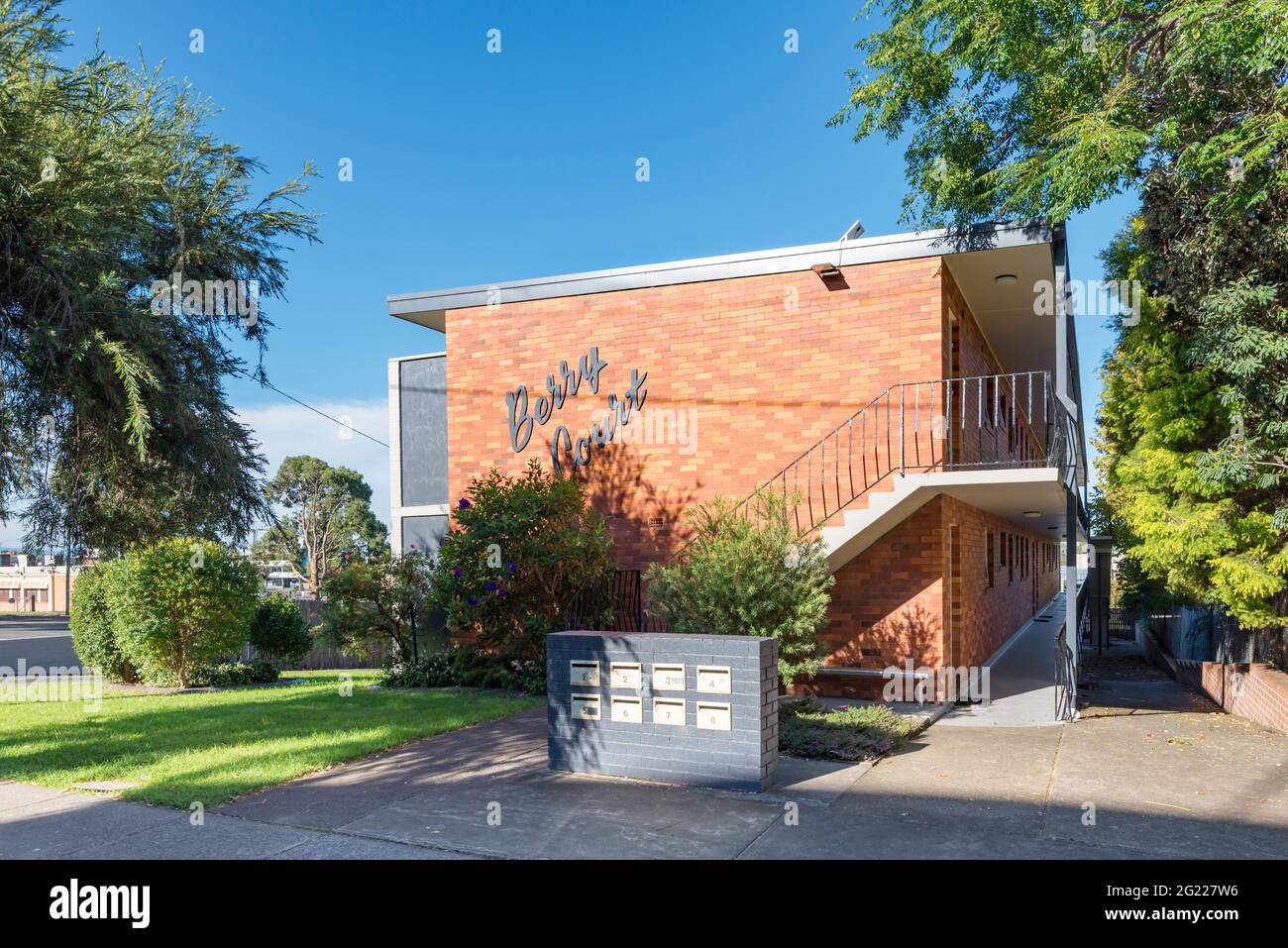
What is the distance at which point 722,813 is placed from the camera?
602 cm

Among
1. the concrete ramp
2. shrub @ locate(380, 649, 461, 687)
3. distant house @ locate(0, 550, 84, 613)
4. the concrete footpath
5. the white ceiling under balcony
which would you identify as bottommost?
distant house @ locate(0, 550, 84, 613)

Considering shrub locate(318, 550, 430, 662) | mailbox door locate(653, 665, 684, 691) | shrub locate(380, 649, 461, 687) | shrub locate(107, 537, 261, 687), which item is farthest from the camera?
shrub locate(318, 550, 430, 662)

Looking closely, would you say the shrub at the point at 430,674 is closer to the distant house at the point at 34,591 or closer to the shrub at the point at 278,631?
the shrub at the point at 278,631

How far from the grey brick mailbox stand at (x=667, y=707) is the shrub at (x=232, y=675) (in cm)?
853

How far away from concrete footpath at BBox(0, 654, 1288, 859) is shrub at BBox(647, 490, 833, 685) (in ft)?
5.18

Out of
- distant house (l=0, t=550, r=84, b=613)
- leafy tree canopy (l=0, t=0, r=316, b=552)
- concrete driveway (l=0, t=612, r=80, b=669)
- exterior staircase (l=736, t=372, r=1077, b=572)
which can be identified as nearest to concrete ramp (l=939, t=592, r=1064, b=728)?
exterior staircase (l=736, t=372, r=1077, b=572)

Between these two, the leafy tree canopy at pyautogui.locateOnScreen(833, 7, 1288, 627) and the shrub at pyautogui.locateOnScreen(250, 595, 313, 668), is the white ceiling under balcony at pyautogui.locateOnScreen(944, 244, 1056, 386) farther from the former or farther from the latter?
the shrub at pyautogui.locateOnScreen(250, 595, 313, 668)

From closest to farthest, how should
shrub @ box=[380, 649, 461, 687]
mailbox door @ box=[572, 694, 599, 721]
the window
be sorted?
mailbox door @ box=[572, 694, 599, 721]
shrub @ box=[380, 649, 461, 687]
the window

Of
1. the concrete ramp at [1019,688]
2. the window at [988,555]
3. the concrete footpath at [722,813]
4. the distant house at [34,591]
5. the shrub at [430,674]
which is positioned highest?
the window at [988,555]

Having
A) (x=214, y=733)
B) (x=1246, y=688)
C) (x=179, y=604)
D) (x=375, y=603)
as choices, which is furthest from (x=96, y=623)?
(x=1246, y=688)

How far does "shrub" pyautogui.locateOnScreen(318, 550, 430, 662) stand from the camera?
12.9m

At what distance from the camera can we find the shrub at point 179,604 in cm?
1234

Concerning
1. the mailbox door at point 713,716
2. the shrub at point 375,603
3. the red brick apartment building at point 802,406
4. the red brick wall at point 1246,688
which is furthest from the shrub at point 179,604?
the red brick wall at point 1246,688

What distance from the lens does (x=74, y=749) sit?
798cm
